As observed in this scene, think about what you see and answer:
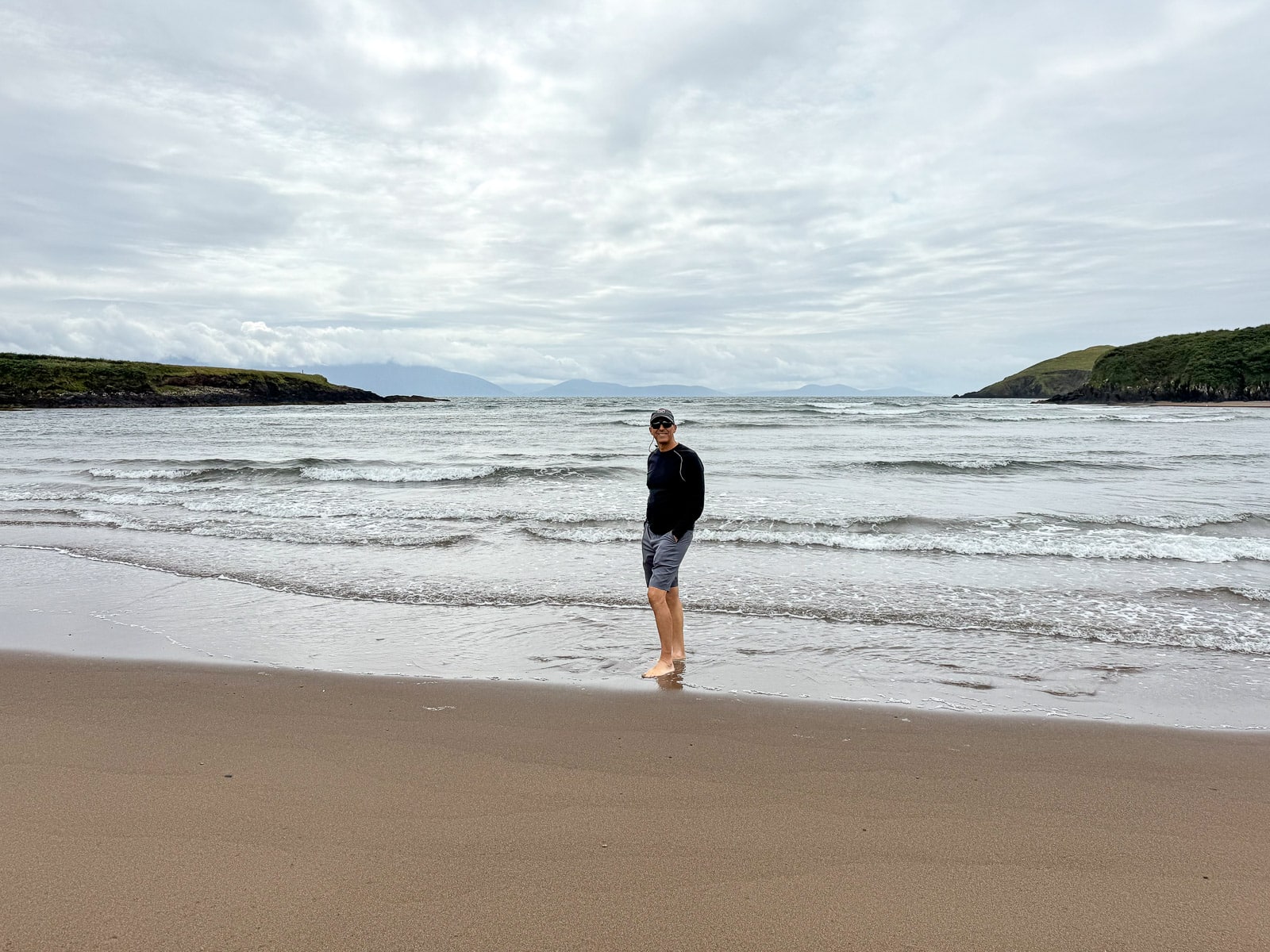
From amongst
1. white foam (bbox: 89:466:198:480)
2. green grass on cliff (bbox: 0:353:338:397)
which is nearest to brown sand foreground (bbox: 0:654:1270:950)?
white foam (bbox: 89:466:198:480)

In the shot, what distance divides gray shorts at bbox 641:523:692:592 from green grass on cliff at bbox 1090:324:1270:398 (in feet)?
360

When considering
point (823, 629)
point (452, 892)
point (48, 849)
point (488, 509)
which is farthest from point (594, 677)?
point (488, 509)

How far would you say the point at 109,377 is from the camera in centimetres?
9519

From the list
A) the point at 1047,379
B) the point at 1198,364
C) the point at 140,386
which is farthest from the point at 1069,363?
the point at 140,386

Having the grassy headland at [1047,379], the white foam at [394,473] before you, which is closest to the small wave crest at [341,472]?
the white foam at [394,473]

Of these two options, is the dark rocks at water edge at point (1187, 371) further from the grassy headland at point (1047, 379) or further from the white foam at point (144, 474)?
the white foam at point (144, 474)

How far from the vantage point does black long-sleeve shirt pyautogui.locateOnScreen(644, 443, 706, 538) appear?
5867 millimetres

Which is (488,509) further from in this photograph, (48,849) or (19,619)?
(48,849)

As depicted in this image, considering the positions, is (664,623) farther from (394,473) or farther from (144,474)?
(144,474)

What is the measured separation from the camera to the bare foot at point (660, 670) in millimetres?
5723

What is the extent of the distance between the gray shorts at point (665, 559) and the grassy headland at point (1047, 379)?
524ft

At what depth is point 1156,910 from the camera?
111 inches

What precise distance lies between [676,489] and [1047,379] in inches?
6916

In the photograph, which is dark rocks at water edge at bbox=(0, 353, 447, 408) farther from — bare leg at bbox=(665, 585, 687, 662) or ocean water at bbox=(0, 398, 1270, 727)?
bare leg at bbox=(665, 585, 687, 662)
